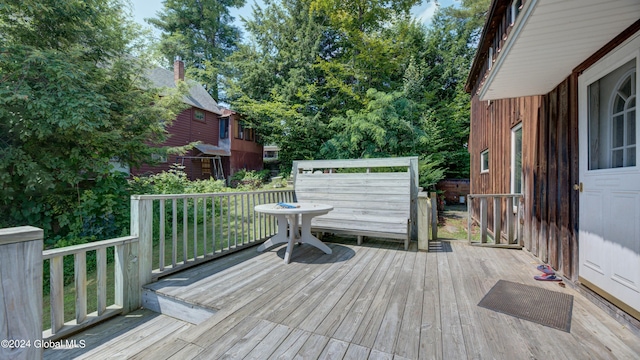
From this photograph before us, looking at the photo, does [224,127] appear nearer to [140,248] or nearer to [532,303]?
[140,248]

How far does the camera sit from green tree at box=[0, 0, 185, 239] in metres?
4.05

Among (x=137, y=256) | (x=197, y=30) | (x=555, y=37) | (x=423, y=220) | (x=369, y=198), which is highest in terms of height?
(x=197, y=30)

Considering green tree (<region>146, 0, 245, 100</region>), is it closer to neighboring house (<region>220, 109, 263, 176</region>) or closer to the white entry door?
neighboring house (<region>220, 109, 263, 176</region>)

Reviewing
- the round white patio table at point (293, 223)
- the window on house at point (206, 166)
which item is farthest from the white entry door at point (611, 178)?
the window on house at point (206, 166)

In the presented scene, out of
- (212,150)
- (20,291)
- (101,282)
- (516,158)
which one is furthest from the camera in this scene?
(212,150)

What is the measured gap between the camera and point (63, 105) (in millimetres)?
4109

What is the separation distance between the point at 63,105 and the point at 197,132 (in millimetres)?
11098

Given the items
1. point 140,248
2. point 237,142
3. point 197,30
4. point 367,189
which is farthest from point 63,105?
point 197,30

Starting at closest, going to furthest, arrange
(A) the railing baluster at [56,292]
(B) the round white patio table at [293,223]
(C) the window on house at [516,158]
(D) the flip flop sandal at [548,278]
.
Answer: (A) the railing baluster at [56,292] < (D) the flip flop sandal at [548,278] < (B) the round white patio table at [293,223] < (C) the window on house at [516,158]

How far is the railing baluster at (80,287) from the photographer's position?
1942mm

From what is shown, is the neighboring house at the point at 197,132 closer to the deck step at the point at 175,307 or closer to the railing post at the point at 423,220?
the deck step at the point at 175,307

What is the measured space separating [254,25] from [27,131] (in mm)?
13126

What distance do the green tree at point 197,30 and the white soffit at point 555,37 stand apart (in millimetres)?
19257

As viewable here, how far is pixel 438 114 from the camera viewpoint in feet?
38.7
